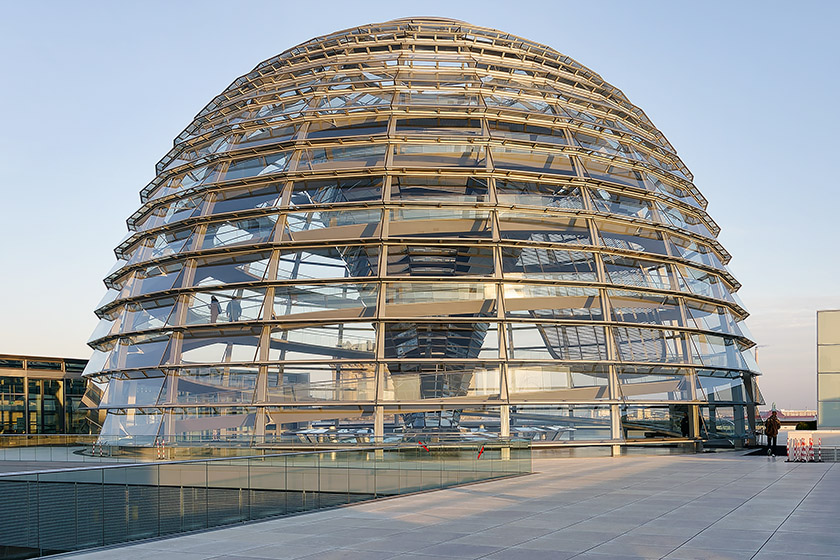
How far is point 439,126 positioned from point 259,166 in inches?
239

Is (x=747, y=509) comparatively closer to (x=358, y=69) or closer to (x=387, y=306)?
(x=387, y=306)

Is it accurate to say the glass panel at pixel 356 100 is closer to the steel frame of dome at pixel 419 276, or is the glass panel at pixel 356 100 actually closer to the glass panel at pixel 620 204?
the steel frame of dome at pixel 419 276

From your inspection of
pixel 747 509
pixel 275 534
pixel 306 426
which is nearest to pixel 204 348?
pixel 306 426

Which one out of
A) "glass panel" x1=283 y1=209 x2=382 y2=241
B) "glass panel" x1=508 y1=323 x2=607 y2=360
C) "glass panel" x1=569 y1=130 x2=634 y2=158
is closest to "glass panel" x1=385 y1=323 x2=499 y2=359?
"glass panel" x1=508 y1=323 x2=607 y2=360

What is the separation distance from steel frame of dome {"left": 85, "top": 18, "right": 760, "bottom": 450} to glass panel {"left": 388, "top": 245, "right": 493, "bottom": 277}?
8 centimetres

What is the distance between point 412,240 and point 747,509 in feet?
43.9

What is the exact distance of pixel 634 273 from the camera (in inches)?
1074

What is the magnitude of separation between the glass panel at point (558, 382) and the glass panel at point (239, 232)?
8659 mm

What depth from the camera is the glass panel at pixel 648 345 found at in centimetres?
2623

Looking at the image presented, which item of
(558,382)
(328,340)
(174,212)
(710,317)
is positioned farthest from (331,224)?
(710,317)

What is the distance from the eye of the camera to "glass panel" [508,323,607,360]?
2514 centimetres

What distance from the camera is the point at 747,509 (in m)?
13.5

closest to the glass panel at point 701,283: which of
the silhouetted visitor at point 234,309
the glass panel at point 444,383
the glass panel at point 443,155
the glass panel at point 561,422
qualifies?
the glass panel at point 561,422

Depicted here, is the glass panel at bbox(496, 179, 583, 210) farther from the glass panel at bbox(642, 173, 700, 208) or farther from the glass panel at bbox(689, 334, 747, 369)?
the glass panel at bbox(689, 334, 747, 369)
